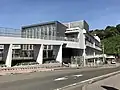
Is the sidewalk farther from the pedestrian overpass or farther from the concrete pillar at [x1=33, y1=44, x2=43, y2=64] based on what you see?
the concrete pillar at [x1=33, y1=44, x2=43, y2=64]

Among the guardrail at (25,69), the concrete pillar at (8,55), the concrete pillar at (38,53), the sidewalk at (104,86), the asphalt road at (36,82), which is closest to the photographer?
the sidewalk at (104,86)

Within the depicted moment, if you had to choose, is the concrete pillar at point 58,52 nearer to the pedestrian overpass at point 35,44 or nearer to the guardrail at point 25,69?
the pedestrian overpass at point 35,44

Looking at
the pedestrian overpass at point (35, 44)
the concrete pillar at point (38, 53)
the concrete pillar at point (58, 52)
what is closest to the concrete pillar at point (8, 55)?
the pedestrian overpass at point (35, 44)

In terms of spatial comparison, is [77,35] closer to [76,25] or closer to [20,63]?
[76,25]

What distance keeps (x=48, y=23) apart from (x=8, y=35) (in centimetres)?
2799

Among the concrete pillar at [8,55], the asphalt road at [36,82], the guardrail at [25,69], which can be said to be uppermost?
the concrete pillar at [8,55]

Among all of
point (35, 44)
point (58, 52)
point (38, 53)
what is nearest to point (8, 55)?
point (35, 44)

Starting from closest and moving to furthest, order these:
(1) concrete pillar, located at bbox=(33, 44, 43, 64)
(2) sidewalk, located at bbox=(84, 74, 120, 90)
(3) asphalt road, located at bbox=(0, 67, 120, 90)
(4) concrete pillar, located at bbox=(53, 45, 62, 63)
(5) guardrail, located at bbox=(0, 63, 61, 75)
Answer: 1. (2) sidewalk, located at bbox=(84, 74, 120, 90)
2. (3) asphalt road, located at bbox=(0, 67, 120, 90)
3. (5) guardrail, located at bbox=(0, 63, 61, 75)
4. (1) concrete pillar, located at bbox=(33, 44, 43, 64)
5. (4) concrete pillar, located at bbox=(53, 45, 62, 63)

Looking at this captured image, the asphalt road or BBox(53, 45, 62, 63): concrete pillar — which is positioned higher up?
BBox(53, 45, 62, 63): concrete pillar

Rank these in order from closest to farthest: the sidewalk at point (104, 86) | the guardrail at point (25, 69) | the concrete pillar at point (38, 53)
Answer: the sidewalk at point (104, 86) < the guardrail at point (25, 69) < the concrete pillar at point (38, 53)

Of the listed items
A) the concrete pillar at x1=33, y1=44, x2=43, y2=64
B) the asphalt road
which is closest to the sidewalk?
the asphalt road

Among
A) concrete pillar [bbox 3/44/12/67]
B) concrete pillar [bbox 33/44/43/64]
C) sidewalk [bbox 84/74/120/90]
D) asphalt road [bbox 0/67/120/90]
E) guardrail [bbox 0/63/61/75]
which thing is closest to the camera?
sidewalk [bbox 84/74/120/90]

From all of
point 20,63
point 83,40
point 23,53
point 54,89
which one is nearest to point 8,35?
point 20,63

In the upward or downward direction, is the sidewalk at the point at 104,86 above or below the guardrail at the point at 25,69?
below
